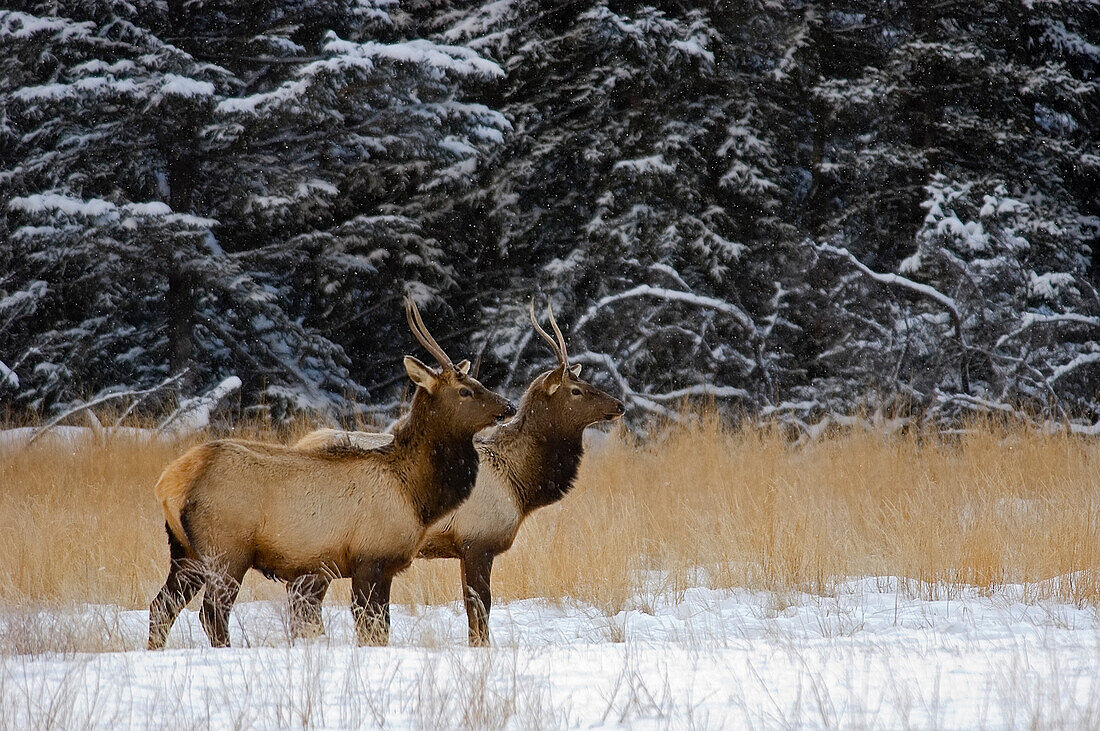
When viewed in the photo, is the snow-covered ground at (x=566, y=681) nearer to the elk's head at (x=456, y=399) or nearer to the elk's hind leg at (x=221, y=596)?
the elk's hind leg at (x=221, y=596)

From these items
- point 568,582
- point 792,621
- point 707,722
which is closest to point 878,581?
point 792,621

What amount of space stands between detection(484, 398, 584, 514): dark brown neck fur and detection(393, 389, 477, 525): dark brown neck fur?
58 centimetres

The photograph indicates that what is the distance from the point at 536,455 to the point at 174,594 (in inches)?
90.5

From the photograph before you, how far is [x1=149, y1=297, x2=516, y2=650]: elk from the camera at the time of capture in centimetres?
497

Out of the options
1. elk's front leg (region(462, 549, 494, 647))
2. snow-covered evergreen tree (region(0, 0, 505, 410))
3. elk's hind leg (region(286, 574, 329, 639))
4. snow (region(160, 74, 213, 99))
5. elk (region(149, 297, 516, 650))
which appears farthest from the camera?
snow-covered evergreen tree (region(0, 0, 505, 410))

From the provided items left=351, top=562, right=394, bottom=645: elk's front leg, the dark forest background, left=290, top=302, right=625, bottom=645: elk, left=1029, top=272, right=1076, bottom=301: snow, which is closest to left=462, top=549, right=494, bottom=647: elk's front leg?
left=290, top=302, right=625, bottom=645: elk

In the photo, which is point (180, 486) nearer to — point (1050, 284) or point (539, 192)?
point (539, 192)

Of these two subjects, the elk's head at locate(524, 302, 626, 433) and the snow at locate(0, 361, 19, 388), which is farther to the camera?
the snow at locate(0, 361, 19, 388)

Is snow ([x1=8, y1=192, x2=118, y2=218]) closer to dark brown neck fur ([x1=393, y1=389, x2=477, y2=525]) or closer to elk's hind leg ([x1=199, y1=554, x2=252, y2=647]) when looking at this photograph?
dark brown neck fur ([x1=393, y1=389, x2=477, y2=525])

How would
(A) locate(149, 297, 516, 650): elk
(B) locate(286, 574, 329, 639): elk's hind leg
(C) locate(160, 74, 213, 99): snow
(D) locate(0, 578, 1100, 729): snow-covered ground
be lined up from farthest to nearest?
(C) locate(160, 74, 213, 99): snow < (A) locate(149, 297, 516, 650): elk < (B) locate(286, 574, 329, 639): elk's hind leg < (D) locate(0, 578, 1100, 729): snow-covered ground

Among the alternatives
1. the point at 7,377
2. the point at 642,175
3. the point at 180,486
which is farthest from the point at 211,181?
the point at 180,486

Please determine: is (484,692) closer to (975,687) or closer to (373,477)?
(975,687)

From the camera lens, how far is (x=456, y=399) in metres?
5.79

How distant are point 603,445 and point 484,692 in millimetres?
8247
